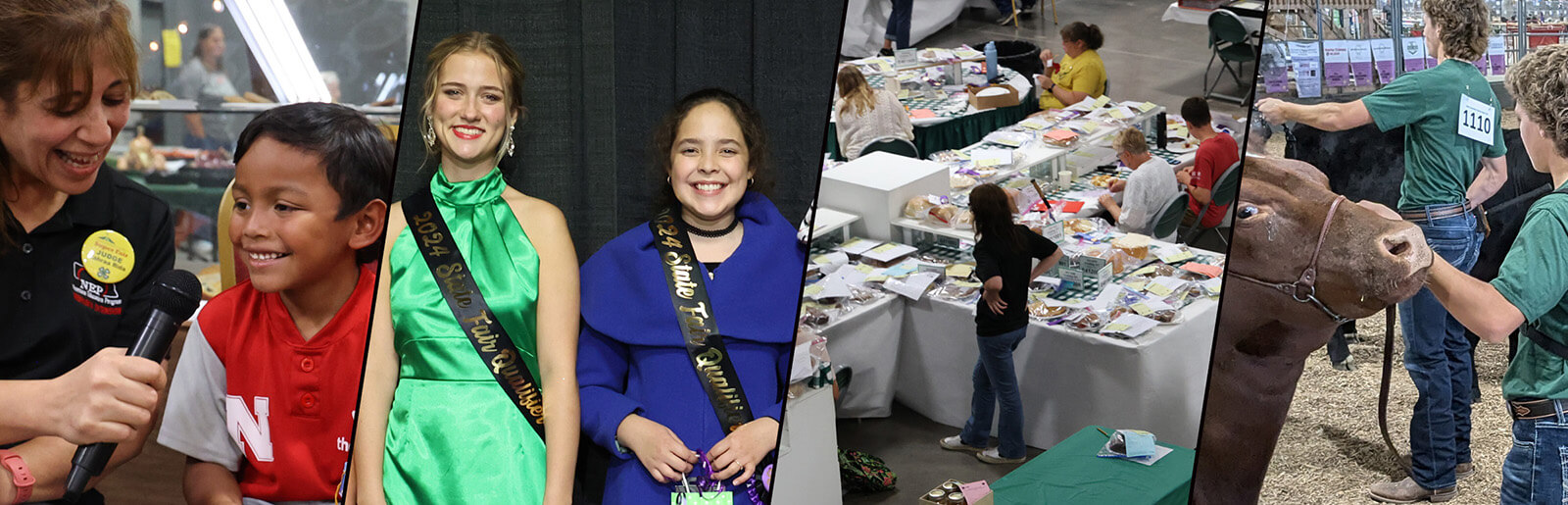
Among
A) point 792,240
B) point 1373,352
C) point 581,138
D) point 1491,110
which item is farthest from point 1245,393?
point 581,138

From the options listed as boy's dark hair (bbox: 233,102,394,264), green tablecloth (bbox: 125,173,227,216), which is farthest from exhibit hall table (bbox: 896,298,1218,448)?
green tablecloth (bbox: 125,173,227,216)

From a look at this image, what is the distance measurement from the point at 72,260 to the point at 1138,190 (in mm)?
2129

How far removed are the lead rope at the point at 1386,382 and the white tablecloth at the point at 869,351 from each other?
0.95 meters

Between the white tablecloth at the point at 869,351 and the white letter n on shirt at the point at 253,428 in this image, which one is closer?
the white tablecloth at the point at 869,351

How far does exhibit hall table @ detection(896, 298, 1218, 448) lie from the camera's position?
2.23m

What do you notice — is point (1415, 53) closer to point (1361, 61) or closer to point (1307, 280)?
point (1361, 61)

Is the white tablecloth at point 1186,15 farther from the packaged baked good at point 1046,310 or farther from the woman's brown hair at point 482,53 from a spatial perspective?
the woman's brown hair at point 482,53

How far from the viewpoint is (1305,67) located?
7.82 feet

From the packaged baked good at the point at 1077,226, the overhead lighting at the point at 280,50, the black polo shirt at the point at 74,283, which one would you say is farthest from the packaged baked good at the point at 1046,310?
the black polo shirt at the point at 74,283

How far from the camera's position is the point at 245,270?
8.73ft

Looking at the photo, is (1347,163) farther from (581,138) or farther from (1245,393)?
(581,138)

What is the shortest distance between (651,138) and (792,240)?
1.02 feet

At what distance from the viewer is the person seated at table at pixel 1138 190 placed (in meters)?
2.13

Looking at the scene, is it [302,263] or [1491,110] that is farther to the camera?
[302,263]
